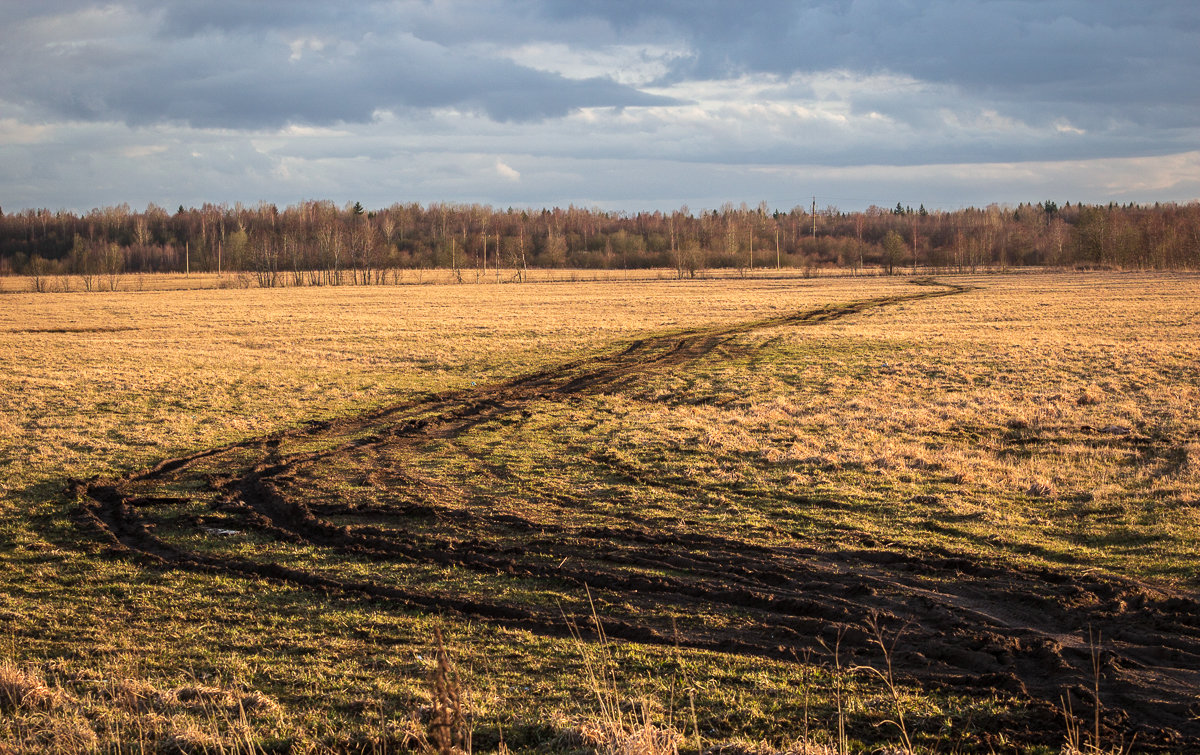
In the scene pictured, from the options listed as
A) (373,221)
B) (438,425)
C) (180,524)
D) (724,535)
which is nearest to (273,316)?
(438,425)

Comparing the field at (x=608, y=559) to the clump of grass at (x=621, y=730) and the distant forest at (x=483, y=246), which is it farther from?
the distant forest at (x=483, y=246)

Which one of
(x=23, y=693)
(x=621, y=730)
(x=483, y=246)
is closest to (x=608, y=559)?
(x=621, y=730)

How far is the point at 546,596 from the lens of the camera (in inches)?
364

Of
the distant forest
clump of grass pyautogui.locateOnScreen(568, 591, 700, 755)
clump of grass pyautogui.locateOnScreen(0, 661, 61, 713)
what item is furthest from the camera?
the distant forest

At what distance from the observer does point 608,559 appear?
34.1 ft

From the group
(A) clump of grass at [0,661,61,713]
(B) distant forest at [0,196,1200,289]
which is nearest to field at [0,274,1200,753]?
(A) clump of grass at [0,661,61,713]

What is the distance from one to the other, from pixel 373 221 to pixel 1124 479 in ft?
646

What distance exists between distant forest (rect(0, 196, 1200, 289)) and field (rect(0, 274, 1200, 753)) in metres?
97.6

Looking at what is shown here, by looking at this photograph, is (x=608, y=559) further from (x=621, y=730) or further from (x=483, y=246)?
(x=483, y=246)

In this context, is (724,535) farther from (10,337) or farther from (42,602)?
(10,337)

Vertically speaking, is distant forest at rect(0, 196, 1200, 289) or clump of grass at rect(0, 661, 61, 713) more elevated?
distant forest at rect(0, 196, 1200, 289)

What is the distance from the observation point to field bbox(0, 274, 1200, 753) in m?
6.44

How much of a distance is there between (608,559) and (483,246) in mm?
151895

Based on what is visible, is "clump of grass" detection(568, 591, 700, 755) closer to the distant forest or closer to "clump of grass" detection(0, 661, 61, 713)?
"clump of grass" detection(0, 661, 61, 713)
